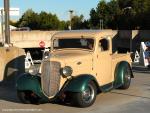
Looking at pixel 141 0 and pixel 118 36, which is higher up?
pixel 141 0

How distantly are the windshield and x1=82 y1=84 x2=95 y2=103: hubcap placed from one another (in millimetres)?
1231

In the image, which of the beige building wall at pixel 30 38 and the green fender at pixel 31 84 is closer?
the green fender at pixel 31 84

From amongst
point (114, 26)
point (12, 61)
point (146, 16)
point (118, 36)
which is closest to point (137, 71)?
point (12, 61)

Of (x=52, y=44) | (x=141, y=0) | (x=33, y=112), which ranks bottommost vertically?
(x=33, y=112)

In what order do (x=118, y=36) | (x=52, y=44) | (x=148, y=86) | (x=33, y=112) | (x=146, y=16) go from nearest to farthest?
(x=33, y=112) < (x=52, y=44) < (x=148, y=86) < (x=118, y=36) < (x=146, y=16)

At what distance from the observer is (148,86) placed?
52.1 feet

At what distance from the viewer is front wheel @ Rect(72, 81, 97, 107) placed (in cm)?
1206

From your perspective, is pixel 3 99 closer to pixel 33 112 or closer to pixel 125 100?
pixel 33 112

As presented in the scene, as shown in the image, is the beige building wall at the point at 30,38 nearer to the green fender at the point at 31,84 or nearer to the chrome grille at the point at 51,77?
the green fender at the point at 31,84

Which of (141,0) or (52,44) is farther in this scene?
(141,0)

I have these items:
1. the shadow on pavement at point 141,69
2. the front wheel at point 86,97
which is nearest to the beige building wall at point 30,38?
the shadow on pavement at point 141,69

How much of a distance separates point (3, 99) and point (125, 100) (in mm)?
3403

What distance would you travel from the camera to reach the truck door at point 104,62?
13125 mm

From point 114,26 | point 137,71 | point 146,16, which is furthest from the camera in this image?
point 114,26
